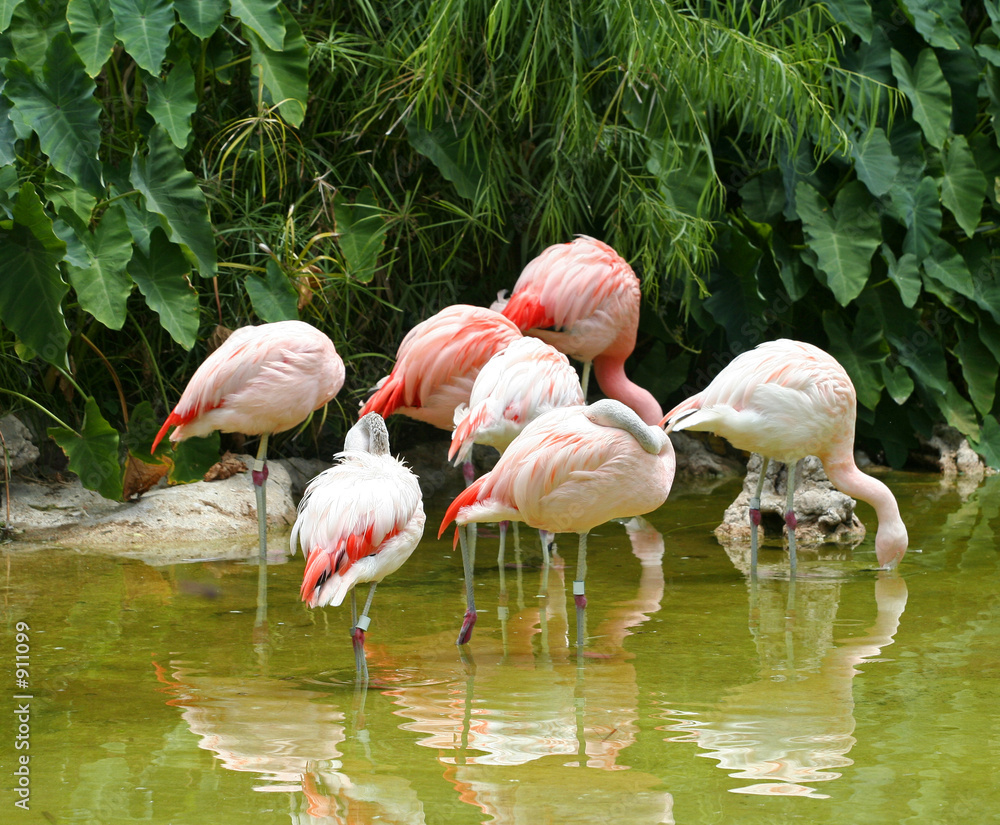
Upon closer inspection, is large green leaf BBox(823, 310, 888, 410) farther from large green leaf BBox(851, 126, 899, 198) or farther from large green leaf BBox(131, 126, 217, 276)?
large green leaf BBox(131, 126, 217, 276)

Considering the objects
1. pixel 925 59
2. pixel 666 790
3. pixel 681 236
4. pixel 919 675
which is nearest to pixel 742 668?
pixel 919 675

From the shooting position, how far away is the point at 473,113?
661 cm

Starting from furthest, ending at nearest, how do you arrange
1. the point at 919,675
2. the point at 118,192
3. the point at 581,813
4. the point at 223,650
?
the point at 118,192
the point at 223,650
the point at 919,675
the point at 581,813

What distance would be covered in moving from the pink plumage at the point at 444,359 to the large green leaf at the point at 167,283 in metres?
0.98

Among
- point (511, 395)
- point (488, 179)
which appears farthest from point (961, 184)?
point (511, 395)

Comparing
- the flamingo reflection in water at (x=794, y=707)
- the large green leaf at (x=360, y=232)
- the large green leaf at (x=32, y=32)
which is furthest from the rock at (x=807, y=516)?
the large green leaf at (x=32, y=32)

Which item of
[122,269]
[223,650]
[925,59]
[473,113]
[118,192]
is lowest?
[223,650]

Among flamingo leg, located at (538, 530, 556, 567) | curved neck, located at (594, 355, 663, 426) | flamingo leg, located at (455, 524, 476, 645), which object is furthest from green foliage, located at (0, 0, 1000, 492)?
flamingo leg, located at (455, 524, 476, 645)

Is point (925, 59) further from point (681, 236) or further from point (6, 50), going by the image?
point (6, 50)

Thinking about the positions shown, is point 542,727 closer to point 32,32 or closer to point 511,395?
point 511,395

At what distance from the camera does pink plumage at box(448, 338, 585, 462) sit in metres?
4.75

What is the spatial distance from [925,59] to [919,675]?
5.07 metres

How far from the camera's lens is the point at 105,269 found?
5.35m

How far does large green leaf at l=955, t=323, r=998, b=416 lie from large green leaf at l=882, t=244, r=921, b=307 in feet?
2.25
